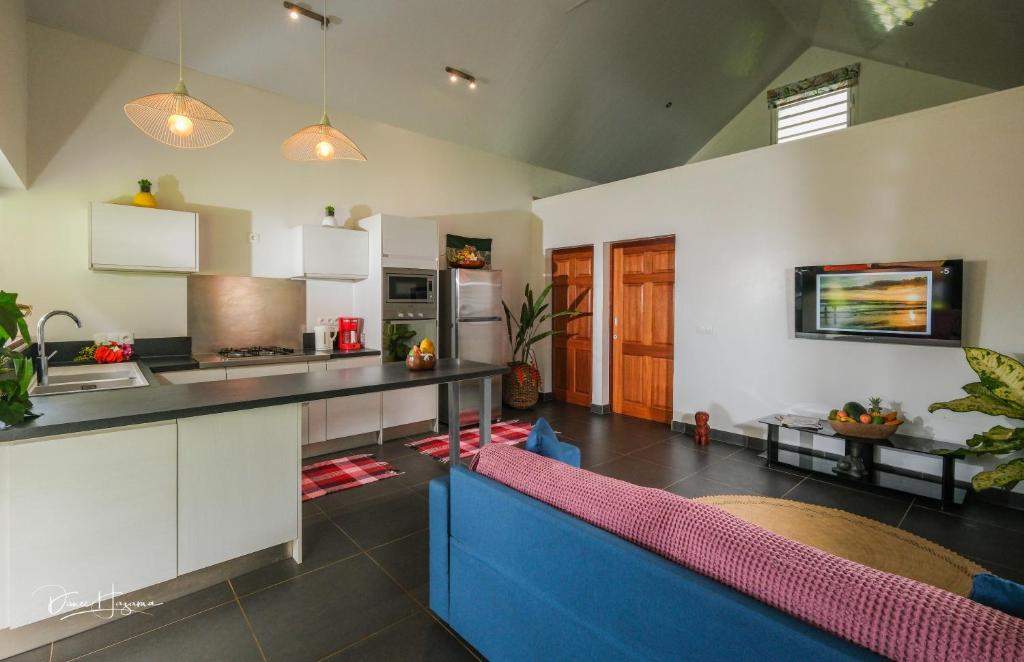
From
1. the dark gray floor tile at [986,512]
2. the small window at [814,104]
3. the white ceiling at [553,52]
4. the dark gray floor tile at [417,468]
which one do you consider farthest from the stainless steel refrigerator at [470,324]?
the small window at [814,104]

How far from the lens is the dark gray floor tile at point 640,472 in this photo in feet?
12.4

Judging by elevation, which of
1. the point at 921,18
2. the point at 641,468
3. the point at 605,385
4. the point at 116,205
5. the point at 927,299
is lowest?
the point at 641,468

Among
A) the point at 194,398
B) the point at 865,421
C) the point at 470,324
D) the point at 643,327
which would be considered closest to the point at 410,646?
the point at 194,398

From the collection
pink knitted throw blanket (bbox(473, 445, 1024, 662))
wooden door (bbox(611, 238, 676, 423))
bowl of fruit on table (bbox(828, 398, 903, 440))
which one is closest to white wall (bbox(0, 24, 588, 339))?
wooden door (bbox(611, 238, 676, 423))

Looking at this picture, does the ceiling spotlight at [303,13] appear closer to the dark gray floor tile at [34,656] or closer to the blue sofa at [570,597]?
the blue sofa at [570,597]

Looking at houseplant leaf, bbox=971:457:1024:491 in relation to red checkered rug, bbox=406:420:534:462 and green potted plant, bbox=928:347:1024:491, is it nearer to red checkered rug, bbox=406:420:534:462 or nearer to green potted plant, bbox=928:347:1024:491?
green potted plant, bbox=928:347:1024:491

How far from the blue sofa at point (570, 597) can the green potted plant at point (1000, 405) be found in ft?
9.71

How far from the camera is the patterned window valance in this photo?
6152mm

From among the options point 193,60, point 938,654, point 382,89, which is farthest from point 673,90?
point 938,654

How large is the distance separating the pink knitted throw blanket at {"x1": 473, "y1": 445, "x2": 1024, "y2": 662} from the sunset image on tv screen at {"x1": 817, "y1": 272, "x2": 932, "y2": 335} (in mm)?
3537

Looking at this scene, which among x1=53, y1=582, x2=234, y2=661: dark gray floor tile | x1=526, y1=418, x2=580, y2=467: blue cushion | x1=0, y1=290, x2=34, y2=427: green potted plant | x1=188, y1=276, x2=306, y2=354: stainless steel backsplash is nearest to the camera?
x1=0, y1=290, x2=34, y2=427: green potted plant

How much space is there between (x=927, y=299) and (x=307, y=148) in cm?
449

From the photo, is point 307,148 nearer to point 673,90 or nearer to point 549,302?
point 549,302

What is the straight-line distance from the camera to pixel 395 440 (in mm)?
4883
